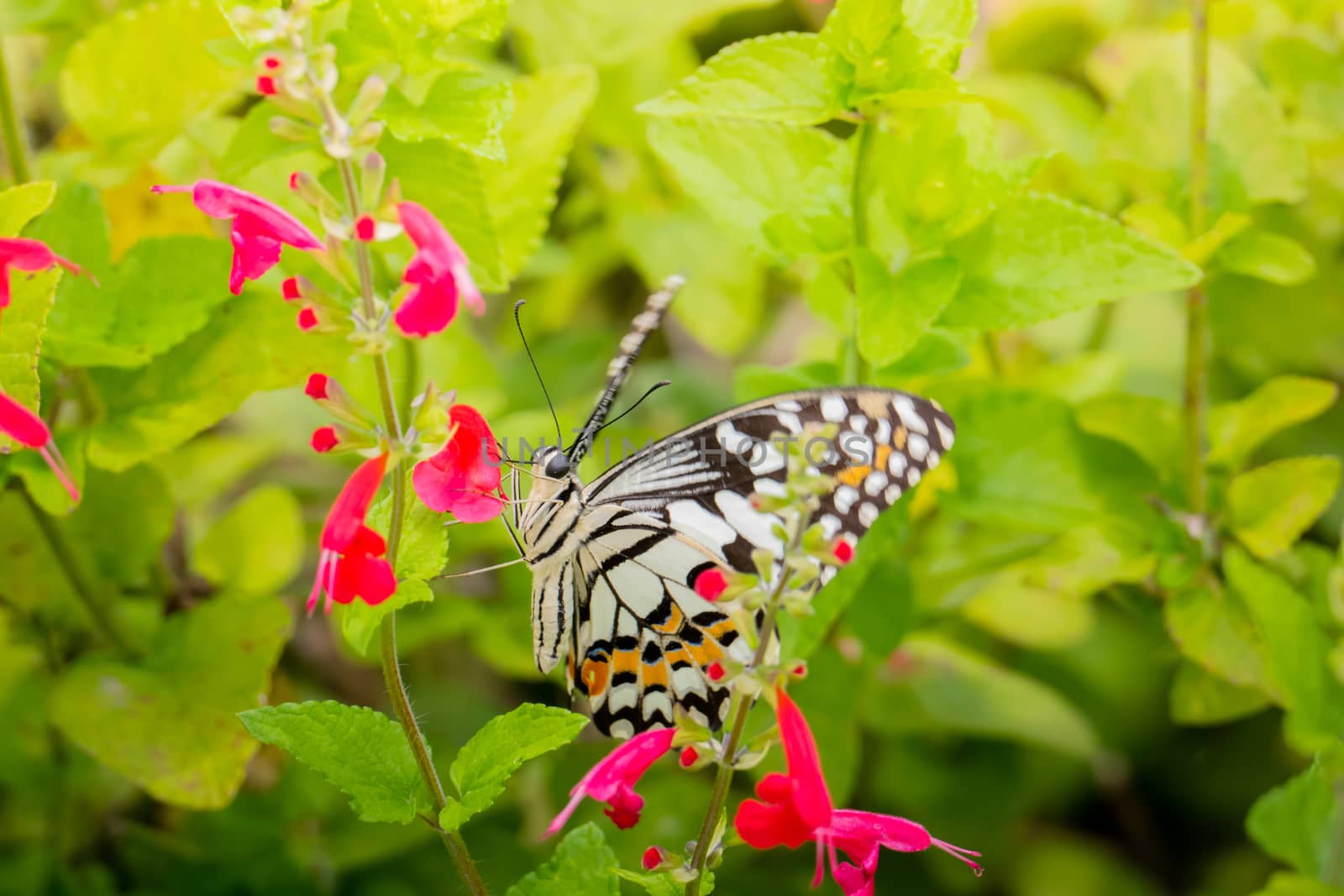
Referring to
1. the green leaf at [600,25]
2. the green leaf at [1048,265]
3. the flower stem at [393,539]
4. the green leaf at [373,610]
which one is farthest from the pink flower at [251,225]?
the green leaf at [600,25]

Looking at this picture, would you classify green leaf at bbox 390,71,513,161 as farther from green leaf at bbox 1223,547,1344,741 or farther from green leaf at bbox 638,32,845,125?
green leaf at bbox 1223,547,1344,741

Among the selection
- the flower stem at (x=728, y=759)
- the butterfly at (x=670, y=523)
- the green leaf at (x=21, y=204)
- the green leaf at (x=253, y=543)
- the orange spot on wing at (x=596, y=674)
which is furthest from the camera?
the green leaf at (x=253, y=543)

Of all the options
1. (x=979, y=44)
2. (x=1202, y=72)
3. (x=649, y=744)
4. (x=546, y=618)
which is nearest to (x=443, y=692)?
(x=546, y=618)

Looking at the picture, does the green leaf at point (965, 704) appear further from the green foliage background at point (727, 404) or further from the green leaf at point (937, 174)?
the green leaf at point (937, 174)

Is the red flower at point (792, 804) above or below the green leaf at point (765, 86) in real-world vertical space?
below

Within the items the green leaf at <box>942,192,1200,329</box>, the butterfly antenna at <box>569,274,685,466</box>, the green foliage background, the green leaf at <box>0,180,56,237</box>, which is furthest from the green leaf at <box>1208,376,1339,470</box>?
the green leaf at <box>0,180,56,237</box>

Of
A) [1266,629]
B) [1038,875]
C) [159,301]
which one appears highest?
[159,301]

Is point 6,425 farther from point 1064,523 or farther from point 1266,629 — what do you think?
point 1266,629
